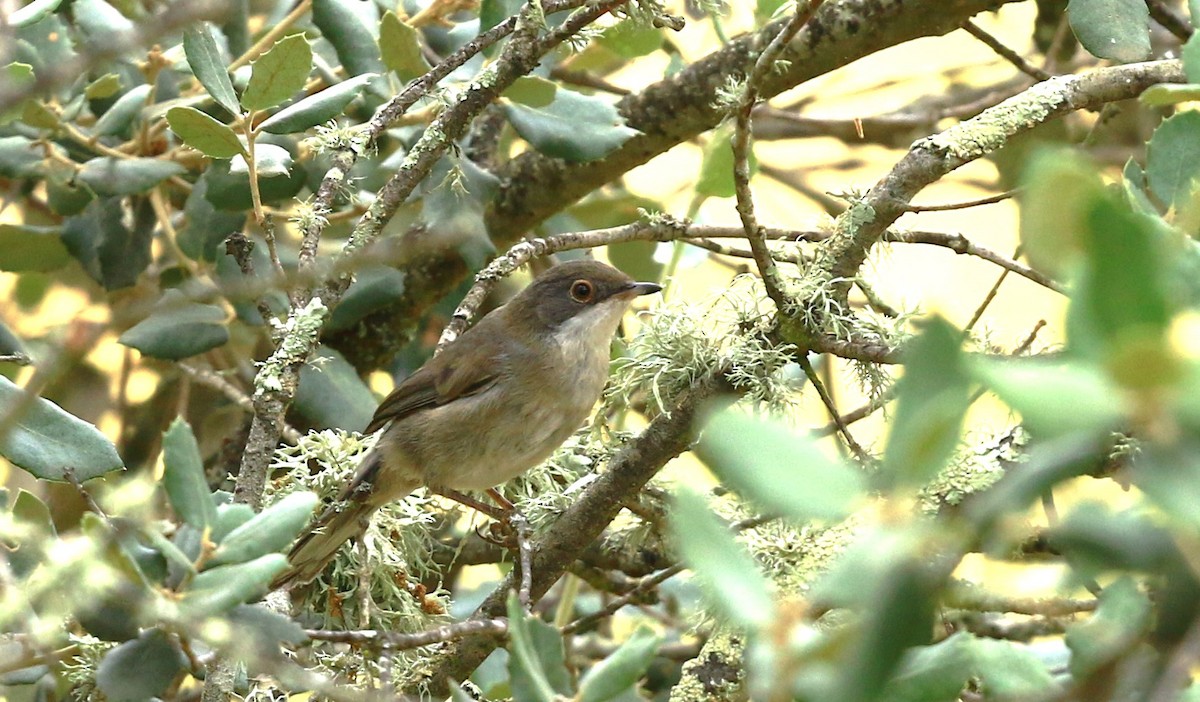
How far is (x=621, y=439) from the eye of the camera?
3.74m

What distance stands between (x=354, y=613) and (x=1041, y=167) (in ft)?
9.87

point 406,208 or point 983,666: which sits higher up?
point 983,666

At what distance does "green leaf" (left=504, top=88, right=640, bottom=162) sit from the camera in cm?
361

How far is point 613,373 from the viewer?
148 inches

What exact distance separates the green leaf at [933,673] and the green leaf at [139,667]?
118 centimetres

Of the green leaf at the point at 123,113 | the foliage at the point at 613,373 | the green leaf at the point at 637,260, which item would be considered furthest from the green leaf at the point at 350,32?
the green leaf at the point at 637,260

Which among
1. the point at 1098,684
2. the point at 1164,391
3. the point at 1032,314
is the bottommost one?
the point at 1032,314

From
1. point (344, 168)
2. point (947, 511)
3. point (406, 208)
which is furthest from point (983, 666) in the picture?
point (406, 208)

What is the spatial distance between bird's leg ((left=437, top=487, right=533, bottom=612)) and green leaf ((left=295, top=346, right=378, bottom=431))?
0.45m

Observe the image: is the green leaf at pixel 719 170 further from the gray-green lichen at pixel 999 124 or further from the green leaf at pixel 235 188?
the green leaf at pixel 235 188

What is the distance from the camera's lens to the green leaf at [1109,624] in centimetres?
123

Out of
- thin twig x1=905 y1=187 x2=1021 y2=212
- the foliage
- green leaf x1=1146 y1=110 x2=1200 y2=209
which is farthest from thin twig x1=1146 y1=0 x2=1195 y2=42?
green leaf x1=1146 y1=110 x2=1200 y2=209

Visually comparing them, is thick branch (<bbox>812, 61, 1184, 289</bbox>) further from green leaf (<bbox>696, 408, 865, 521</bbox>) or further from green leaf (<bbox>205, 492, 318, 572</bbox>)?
green leaf (<bbox>696, 408, 865, 521</bbox>)

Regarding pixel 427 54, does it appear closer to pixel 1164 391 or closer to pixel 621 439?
pixel 621 439
